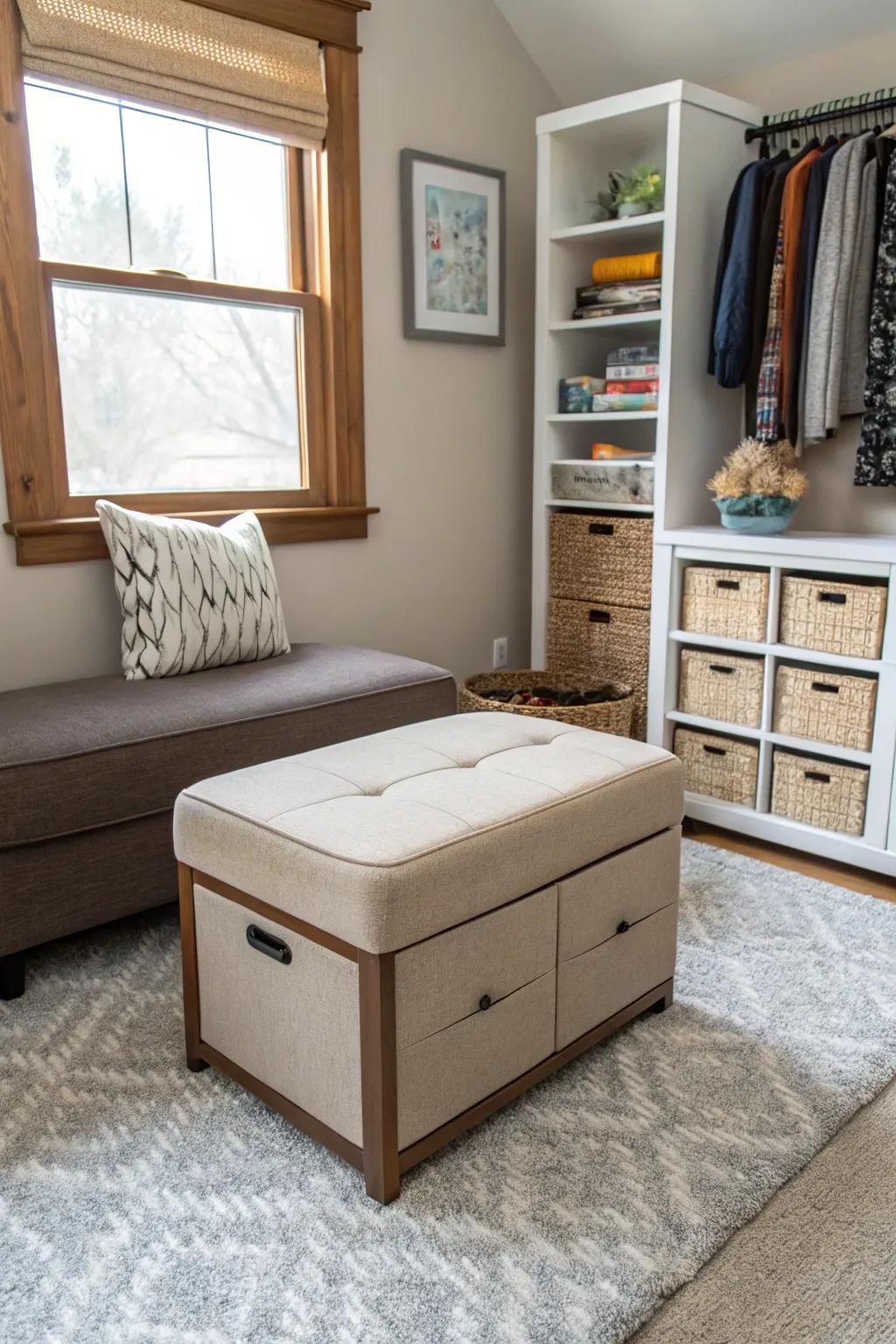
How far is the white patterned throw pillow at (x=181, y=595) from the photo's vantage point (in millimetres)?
2467

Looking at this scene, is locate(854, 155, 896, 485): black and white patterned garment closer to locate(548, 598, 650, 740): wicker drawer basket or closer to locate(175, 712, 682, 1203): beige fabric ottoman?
locate(548, 598, 650, 740): wicker drawer basket

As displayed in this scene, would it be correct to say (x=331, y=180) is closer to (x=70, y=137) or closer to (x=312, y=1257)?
(x=70, y=137)

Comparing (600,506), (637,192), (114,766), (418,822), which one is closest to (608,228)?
(637,192)

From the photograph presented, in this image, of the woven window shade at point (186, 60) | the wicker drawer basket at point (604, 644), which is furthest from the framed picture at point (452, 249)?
the wicker drawer basket at point (604, 644)

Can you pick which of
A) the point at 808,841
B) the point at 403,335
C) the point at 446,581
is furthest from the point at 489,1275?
the point at 403,335

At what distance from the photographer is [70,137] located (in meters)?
2.55

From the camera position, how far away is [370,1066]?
1396 mm

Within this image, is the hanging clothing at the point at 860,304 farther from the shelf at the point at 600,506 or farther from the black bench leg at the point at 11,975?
the black bench leg at the point at 11,975

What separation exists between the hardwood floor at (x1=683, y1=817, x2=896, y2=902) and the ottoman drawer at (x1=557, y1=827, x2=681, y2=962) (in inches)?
35.0

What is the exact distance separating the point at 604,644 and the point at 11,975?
195 cm

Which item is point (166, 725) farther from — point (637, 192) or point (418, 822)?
point (637, 192)

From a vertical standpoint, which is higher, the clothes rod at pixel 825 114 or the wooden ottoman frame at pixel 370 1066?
the clothes rod at pixel 825 114

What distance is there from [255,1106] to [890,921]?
1.45 meters

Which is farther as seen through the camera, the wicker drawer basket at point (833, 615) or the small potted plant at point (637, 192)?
the small potted plant at point (637, 192)
